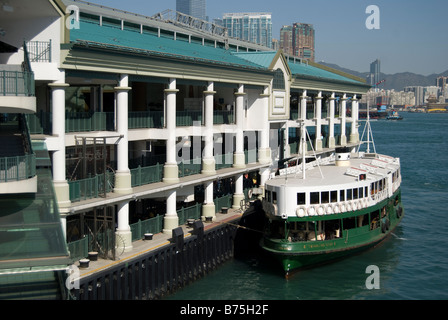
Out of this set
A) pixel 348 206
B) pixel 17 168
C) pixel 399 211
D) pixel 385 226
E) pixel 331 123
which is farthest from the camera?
pixel 331 123

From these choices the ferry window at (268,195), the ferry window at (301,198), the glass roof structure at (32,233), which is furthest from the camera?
the ferry window at (268,195)

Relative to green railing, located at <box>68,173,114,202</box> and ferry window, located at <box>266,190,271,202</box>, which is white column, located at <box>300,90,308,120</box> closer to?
ferry window, located at <box>266,190,271,202</box>

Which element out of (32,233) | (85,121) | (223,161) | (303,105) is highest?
(303,105)

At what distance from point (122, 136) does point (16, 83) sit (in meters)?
8.84

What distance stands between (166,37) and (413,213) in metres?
27.8

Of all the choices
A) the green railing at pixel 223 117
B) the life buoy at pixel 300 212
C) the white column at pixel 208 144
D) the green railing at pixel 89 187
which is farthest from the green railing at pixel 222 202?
the green railing at pixel 89 187

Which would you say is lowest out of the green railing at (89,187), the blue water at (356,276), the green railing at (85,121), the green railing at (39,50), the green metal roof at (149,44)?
the blue water at (356,276)

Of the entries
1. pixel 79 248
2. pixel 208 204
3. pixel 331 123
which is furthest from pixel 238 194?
pixel 331 123

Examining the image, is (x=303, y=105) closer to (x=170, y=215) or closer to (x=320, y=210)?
(x=320, y=210)

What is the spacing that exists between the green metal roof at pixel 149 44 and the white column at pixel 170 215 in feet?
26.2

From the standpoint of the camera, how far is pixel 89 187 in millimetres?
30422

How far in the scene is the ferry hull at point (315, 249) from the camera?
1421 inches

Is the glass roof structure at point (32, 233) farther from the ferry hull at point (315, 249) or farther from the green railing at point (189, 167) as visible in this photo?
the ferry hull at point (315, 249)
